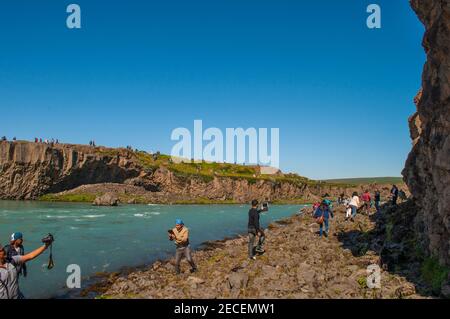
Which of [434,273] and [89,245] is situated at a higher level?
[434,273]

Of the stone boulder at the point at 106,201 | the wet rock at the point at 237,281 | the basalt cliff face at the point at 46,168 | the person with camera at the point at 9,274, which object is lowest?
the stone boulder at the point at 106,201

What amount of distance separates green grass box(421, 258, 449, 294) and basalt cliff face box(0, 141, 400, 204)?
284ft

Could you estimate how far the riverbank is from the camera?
13.2 metres

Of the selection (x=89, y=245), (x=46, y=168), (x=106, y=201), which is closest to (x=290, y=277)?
(x=89, y=245)

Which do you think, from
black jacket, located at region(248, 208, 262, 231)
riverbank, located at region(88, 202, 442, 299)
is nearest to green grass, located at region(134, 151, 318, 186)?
riverbank, located at region(88, 202, 442, 299)

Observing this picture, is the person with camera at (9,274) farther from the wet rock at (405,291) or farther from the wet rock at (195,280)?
the wet rock at (405,291)

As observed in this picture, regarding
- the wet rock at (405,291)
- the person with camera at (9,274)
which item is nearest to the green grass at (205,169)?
the wet rock at (405,291)

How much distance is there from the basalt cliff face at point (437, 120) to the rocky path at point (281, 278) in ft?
8.63

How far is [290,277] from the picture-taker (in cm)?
1503

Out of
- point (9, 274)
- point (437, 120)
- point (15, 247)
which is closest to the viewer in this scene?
point (9, 274)

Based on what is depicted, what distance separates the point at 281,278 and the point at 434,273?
5894mm

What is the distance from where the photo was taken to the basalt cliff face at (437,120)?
1285 cm

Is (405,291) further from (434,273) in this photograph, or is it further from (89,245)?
(89,245)

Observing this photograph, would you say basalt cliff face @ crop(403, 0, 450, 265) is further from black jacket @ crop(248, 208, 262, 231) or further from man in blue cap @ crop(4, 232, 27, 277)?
man in blue cap @ crop(4, 232, 27, 277)
